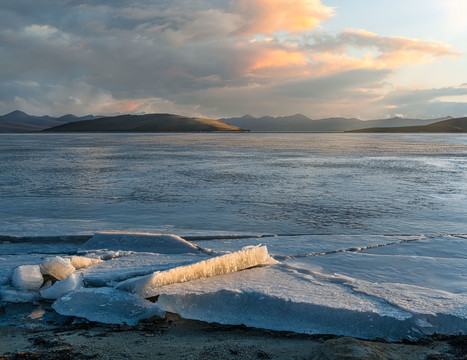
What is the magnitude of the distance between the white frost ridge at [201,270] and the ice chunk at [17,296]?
73cm

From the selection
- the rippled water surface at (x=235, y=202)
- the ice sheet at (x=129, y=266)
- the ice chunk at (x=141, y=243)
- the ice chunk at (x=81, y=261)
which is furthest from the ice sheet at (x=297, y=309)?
the rippled water surface at (x=235, y=202)

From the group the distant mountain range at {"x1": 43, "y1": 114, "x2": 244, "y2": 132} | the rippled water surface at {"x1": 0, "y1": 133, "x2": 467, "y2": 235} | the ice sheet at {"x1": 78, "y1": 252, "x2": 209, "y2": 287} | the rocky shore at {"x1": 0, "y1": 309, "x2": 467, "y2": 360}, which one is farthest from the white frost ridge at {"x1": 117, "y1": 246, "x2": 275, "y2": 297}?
the distant mountain range at {"x1": 43, "y1": 114, "x2": 244, "y2": 132}

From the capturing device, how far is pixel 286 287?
333cm

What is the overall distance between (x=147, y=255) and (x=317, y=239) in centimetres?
219

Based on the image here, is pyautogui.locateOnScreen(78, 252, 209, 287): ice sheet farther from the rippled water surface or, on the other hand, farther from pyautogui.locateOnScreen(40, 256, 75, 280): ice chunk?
the rippled water surface

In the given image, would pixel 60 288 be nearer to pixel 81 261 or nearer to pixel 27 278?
pixel 27 278

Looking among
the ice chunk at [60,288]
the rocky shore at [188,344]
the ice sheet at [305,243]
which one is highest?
the ice chunk at [60,288]

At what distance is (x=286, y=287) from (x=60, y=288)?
6.18 ft

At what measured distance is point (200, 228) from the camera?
19.3ft

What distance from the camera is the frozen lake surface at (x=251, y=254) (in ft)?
9.70

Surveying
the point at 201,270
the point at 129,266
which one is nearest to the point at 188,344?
the point at 201,270

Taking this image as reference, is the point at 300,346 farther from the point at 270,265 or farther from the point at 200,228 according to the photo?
the point at 200,228

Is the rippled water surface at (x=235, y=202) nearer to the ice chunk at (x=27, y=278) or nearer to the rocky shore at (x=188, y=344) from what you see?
the ice chunk at (x=27, y=278)

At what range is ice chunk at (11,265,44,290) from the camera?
3.36 meters
